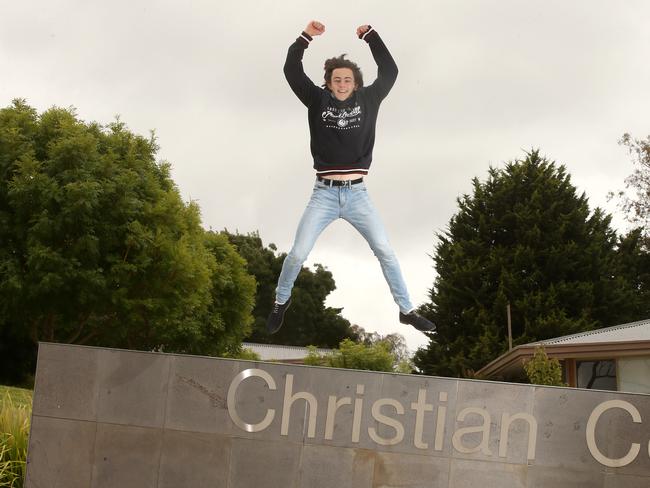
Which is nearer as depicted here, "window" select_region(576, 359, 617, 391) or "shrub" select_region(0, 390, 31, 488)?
"shrub" select_region(0, 390, 31, 488)

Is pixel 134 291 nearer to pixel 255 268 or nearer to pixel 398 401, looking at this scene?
pixel 255 268

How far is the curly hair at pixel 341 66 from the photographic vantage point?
44.9 ft

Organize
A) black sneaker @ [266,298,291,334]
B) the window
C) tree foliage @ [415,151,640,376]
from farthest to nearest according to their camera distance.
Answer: tree foliage @ [415,151,640,376] → the window → black sneaker @ [266,298,291,334]

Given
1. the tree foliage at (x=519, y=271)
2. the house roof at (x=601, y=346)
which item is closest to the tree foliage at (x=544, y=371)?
the house roof at (x=601, y=346)

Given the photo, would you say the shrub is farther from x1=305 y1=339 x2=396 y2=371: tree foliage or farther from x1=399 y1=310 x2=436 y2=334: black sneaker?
x1=305 y1=339 x2=396 y2=371: tree foliage

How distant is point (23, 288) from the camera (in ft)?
96.1

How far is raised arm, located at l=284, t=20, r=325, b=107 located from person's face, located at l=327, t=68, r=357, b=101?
0.82ft

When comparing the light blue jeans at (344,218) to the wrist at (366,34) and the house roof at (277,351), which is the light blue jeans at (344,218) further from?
the house roof at (277,351)

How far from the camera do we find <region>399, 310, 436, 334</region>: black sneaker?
13.4m

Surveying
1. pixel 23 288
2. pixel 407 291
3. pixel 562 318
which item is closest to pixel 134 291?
pixel 23 288

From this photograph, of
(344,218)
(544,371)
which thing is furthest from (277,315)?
(544,371)

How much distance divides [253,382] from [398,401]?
1.98m

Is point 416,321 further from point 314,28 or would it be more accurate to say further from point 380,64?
point 314,28

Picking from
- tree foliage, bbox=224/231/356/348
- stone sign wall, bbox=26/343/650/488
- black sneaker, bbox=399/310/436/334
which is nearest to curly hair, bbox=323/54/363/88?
black sneaker, bbox=399/310/436/334
